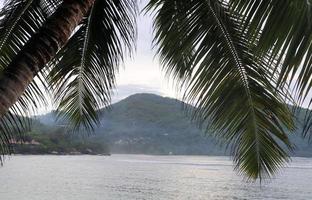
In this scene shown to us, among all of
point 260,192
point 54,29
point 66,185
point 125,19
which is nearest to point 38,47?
point 54,29

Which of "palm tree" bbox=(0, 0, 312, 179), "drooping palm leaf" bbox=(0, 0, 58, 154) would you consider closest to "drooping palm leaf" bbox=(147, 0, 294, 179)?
"palm tree" bbox=(0, 0, 312, 179)

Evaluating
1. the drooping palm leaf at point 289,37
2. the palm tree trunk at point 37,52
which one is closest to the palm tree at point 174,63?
the palm tree trunk at point 37,52

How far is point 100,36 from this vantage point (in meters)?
6.82

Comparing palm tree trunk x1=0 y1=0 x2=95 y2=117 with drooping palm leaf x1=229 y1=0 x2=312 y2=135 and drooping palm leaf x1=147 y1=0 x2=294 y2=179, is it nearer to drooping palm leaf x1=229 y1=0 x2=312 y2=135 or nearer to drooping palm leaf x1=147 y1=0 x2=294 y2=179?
drooping palm leaf x1=147 y1=0 x2=294 y2=179

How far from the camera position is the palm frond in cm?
668

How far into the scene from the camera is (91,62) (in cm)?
714

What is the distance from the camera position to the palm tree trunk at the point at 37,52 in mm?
Answer: 3969

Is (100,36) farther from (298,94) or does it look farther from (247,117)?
(298,94)

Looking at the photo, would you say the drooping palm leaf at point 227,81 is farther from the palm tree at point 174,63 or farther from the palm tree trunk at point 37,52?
the palm tree trunk at point 37,52

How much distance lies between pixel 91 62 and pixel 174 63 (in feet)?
4.23

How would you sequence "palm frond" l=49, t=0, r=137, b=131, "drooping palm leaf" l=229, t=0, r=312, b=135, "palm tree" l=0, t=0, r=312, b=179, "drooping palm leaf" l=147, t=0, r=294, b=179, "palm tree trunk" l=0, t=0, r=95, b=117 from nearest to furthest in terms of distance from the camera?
1. "drooping palm leaf" l=229, t=0, r=312, b=135
2. "palm tree trunk" l=0, t=0, r=95, b=117
3. "palm tree" l=0, t=0, r=312, b=179
4. "drooping palm leaf" l=147, t=0, r=294, b=179
5. "palm frond" l=49, t=0, r=137, b=131

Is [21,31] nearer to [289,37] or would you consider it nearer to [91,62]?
[91,62]

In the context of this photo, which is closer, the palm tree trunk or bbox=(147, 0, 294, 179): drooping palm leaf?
the palm tree trunk

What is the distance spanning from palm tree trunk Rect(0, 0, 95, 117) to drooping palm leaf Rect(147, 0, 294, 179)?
1.43 m
